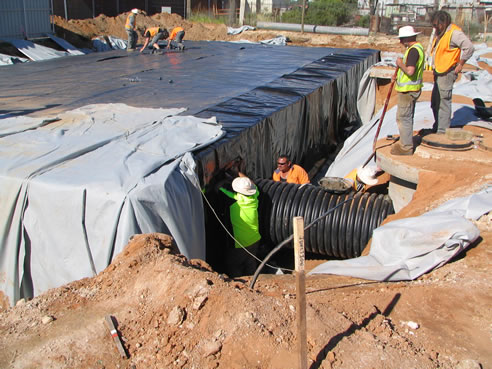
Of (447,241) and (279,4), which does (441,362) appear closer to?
(447,241)

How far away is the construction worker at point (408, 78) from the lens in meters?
5.32

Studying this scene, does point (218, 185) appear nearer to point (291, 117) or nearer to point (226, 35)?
point (291, 117)

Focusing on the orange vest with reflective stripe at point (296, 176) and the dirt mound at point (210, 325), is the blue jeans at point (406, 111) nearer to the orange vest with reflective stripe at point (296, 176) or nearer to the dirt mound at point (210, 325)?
the orange vest with reflective stripe at point (296, 176)

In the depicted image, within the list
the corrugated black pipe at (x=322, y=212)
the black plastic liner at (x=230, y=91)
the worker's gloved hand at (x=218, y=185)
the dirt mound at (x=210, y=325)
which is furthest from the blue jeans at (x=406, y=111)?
the dirt mound at (x=210, y=325)

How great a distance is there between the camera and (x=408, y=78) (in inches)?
217

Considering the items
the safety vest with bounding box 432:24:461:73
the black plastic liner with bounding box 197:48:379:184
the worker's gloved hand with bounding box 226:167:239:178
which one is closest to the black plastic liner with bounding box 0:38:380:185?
the black plastic liner with bounding box 197:48:379:184

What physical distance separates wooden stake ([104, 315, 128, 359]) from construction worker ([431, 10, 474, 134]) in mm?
4864

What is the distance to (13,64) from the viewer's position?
12000 millimetres

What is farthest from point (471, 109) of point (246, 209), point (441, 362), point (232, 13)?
point (232, 13)

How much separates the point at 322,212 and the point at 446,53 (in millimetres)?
2481

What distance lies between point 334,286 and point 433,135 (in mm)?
3372

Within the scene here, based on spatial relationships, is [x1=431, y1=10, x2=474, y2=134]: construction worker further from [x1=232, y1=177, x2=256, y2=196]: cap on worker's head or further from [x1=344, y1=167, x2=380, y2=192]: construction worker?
[x1=232, y1=177, x2=256, y2=196]: cap on worker's head

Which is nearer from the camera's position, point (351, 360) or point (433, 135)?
point (351, 360)

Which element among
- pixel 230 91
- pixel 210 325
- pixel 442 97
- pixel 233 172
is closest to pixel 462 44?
pixel 442 97
